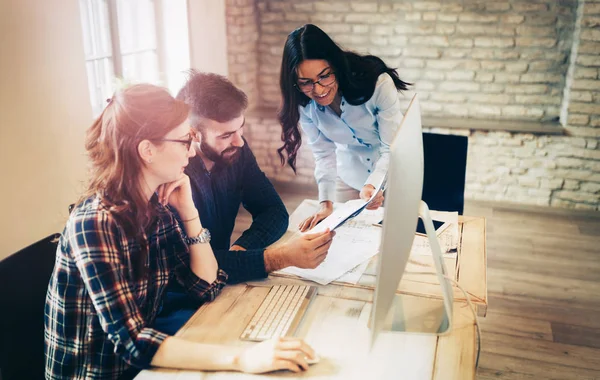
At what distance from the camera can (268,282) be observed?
171 cm

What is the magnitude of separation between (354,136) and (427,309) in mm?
1169

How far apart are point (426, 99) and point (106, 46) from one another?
2330 millimetres

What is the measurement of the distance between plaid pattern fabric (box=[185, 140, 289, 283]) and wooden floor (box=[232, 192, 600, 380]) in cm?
114

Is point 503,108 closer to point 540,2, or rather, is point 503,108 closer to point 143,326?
point 540,2

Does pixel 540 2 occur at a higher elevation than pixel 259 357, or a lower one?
higher

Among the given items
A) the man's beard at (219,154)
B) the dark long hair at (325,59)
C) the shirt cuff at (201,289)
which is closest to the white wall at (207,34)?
the dark long hair at (325,59)

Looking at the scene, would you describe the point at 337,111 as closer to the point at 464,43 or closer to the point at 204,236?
the point at 204,236

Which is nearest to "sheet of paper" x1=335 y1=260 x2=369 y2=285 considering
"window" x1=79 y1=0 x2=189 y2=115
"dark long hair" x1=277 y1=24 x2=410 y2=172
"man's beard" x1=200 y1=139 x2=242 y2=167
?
"man's beard" x1=200 y1=139 x2=242 y2=167

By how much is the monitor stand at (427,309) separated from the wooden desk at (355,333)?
14 millimetres

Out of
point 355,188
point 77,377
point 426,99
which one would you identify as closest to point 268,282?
point 77,377

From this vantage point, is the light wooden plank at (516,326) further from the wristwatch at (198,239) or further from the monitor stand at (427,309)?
the wristwatch at (198,239)

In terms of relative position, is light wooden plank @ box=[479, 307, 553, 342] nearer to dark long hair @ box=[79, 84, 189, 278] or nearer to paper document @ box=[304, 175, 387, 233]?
paper document @ box=[304, 175, 387, 233]

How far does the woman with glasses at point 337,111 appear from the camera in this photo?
2.19 meters

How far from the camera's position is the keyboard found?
4.68ft
